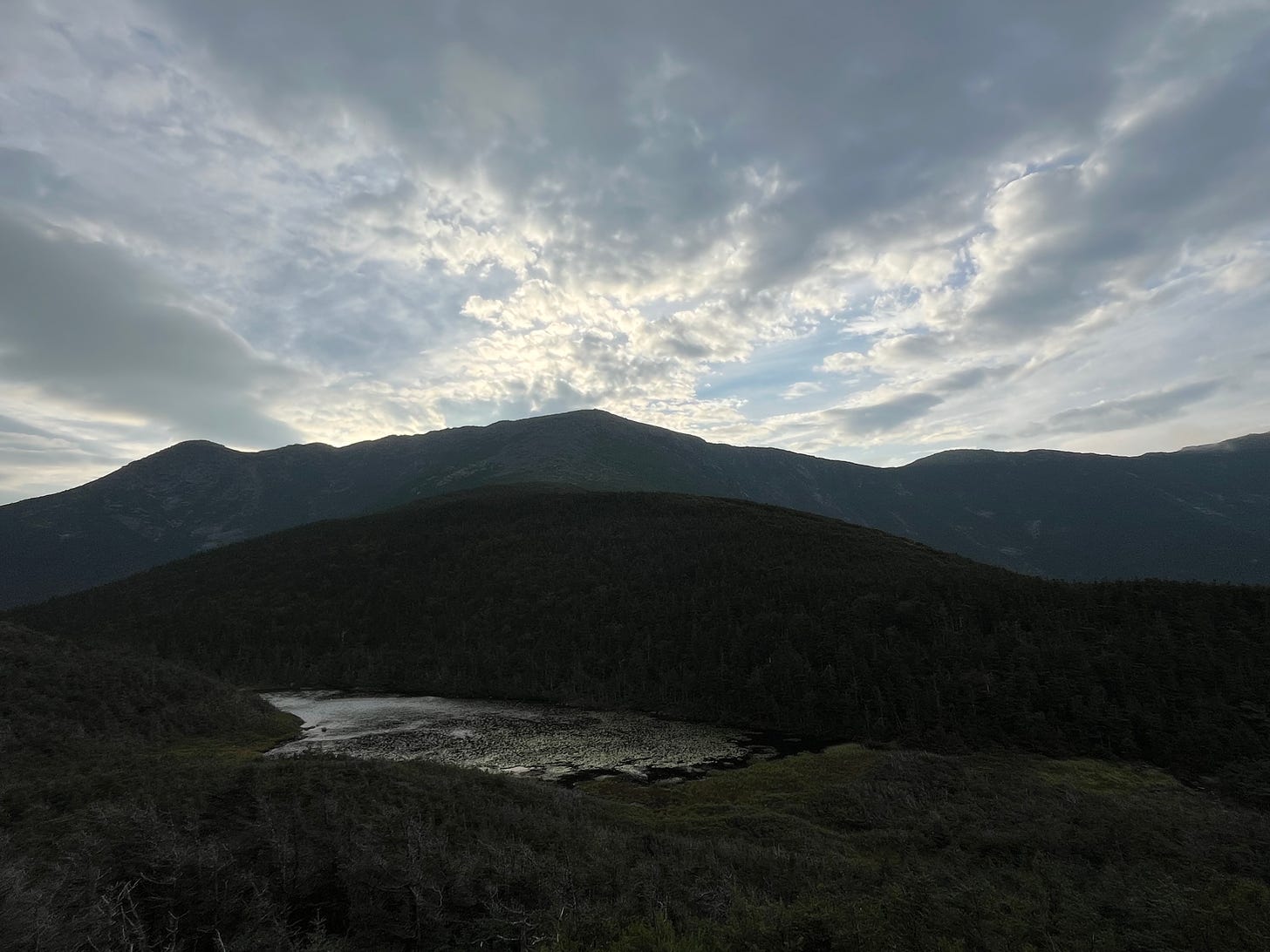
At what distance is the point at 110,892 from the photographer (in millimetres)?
15375

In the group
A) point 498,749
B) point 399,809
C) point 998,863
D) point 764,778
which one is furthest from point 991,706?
point 399,809

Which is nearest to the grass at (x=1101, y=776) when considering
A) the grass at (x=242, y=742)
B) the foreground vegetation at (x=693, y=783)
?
the foreground vegetation at (x=693, y=783)

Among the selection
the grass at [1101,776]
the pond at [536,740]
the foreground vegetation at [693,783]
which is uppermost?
the foreground vegetation at [693,783]

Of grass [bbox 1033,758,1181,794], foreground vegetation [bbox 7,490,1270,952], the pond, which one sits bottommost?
the pond

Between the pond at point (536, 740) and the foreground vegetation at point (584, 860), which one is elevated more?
the foreground vegetation at point (584, 860)

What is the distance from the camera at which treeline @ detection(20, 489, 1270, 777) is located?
191 ft

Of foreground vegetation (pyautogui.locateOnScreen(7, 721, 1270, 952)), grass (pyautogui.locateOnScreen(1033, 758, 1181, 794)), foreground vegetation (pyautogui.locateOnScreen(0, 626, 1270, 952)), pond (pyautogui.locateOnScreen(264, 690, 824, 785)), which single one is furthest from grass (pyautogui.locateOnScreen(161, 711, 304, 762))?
grass (pyautogui.locateOnScreen(1033, 758, 1181, 794))

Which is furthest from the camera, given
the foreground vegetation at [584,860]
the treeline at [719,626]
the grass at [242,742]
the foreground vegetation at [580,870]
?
the treeline at [719,626]

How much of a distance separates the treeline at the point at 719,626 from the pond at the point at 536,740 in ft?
27.4

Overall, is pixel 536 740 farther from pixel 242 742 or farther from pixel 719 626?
pixel 719 626

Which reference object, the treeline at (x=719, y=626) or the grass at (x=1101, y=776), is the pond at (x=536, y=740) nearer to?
the treeline at (x=719, y=626)

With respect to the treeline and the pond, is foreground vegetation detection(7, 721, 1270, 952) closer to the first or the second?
the pond

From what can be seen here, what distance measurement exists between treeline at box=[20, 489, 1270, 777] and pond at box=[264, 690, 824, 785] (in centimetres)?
834

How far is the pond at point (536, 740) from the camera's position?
168 ft
